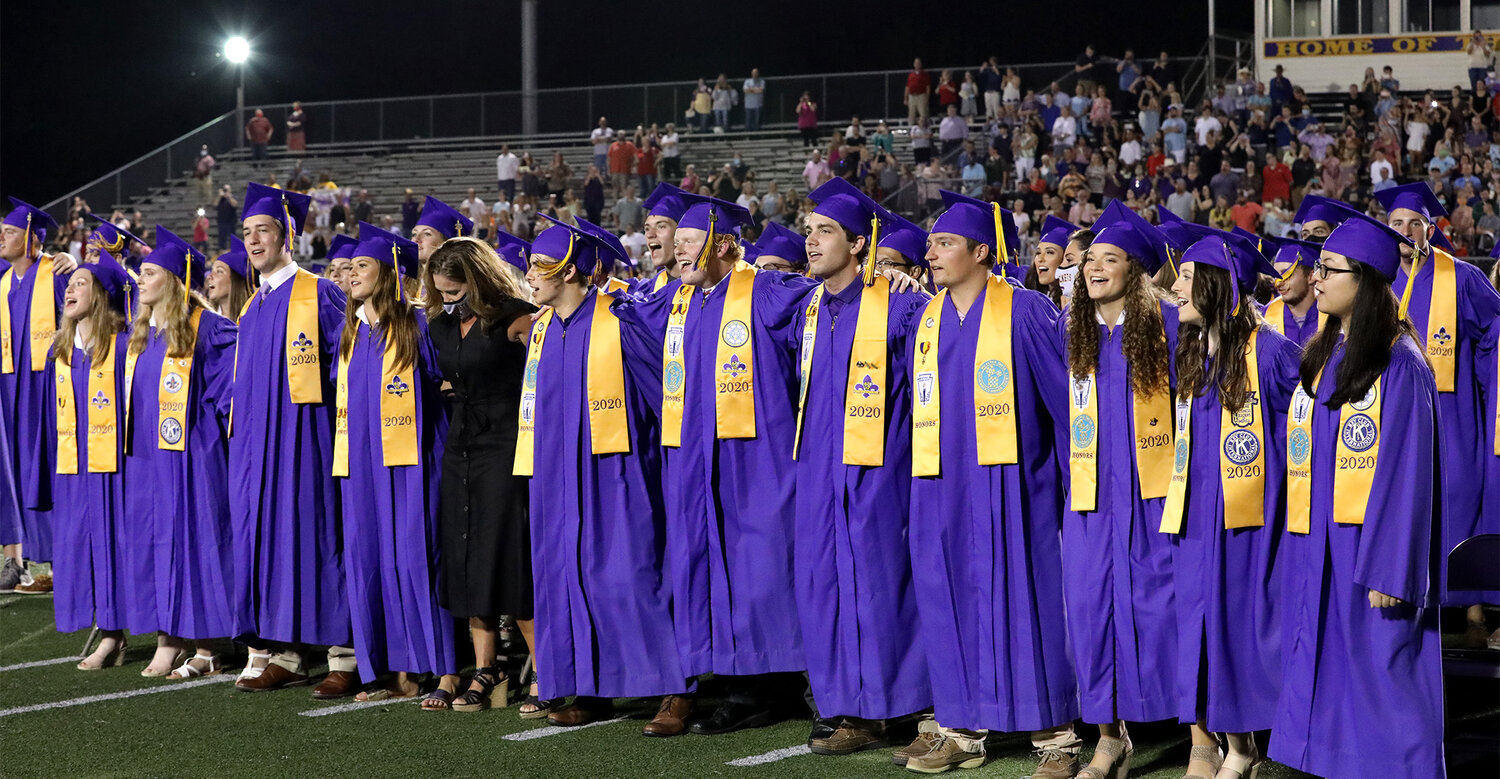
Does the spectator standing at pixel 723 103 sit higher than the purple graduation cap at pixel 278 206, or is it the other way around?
the spectator standing at pixel 723 103

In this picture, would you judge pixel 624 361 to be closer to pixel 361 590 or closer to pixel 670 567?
pixel 670 567

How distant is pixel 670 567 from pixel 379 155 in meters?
25.3

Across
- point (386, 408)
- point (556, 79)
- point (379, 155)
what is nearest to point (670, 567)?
point (386, 408)

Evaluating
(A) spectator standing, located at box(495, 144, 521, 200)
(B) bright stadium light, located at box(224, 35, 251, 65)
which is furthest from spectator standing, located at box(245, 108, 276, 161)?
(A) spectator standing, located at box(495, 144, 521, 200)

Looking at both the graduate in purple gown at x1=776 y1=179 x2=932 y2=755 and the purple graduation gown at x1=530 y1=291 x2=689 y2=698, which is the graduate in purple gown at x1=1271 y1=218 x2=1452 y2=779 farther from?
the purple graduation gown at x1=530 y1=291 x2=689 y2=698

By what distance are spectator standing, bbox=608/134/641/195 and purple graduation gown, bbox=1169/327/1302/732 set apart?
21.1 metres

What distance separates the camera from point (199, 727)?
6887 mm

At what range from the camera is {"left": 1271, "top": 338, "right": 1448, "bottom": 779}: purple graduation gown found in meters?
4.81

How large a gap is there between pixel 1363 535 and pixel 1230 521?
51 cm

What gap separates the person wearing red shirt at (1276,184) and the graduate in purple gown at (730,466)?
13.6 m

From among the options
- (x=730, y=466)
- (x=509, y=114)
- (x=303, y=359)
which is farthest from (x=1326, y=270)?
(x=509, y=114)

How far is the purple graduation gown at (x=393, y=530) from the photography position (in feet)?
24.4

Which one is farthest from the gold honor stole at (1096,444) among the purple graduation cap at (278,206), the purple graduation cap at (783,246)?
the purple graduation cap at (278,206)

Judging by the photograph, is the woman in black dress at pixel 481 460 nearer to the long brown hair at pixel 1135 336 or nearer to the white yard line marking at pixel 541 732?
the white yard line marking at pixel 541 732
